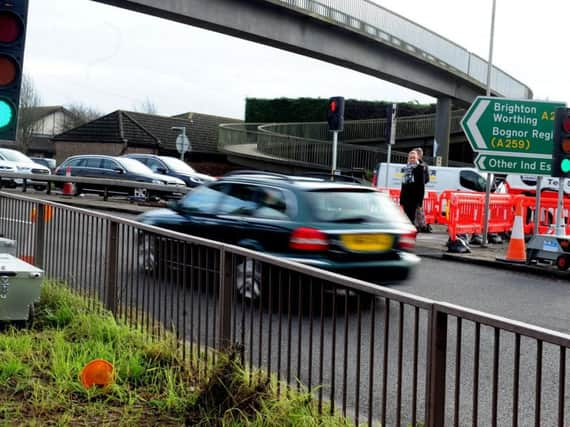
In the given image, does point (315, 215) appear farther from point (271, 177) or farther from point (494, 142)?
point (494, 142)

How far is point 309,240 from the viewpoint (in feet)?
27.0

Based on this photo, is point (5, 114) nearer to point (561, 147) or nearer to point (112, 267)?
point (112, 267)

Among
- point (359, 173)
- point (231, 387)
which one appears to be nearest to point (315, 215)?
point (231, 387)

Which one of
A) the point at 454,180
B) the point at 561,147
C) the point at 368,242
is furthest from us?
the point at 454,180

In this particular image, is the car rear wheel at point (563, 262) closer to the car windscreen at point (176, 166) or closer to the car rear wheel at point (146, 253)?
the car rear wheel at point (146, 253)

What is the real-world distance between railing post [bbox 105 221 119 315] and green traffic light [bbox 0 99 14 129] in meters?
1.11

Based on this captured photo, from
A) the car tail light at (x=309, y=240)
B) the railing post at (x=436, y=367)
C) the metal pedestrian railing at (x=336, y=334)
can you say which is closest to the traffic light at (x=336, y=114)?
the car tail light at (x=309, y=240)

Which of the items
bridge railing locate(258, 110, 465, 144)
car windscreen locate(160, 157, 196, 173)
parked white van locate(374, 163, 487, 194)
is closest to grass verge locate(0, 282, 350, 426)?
parked white van locate(374, 163, 487, 194)

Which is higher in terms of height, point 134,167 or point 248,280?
point 134,167

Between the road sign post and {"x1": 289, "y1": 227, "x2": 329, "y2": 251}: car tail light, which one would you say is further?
the road sign post

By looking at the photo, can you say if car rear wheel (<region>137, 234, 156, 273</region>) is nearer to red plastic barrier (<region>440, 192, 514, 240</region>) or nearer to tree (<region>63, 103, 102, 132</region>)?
red plastic barrier (<region>440, 192, 514, 240</region>)

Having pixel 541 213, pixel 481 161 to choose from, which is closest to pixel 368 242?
pixel 481 161

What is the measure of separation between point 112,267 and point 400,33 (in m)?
30.5

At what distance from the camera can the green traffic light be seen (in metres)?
5.88
